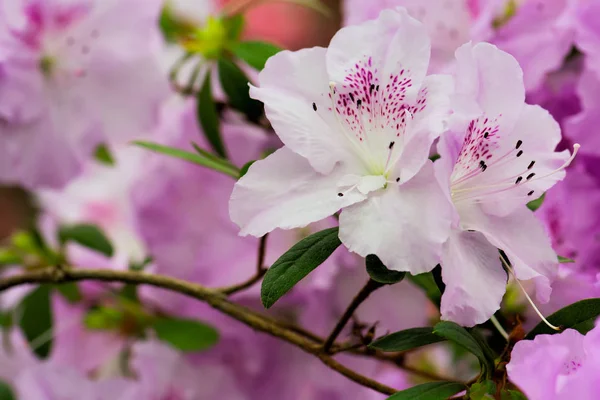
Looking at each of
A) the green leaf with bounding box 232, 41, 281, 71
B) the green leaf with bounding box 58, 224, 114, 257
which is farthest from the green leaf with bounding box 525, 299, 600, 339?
the green leaf with bounding box 58, 224, 114, 257

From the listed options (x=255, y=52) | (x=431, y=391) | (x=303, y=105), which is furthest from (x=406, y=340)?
(x=255, y=52)

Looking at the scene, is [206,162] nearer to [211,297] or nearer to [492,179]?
[211,297]

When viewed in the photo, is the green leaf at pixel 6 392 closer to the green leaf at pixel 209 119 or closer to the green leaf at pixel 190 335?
the green leaf at pixel 190 335

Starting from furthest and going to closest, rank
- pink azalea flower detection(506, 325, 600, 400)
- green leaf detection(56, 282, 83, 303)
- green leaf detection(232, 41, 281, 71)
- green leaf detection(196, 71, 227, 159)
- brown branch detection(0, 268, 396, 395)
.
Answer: green leaf detection(56, 282, 83, 303) → green leaf detection(196, 71, 227, 159) → green leaf detection(232, 41, 281, 71) → brown branch detection(0, 268, 396, 395) → pink azalea flower detection(506, 325, 600, 400)

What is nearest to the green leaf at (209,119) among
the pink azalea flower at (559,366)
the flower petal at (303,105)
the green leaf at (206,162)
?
the green leaf at (206,162)

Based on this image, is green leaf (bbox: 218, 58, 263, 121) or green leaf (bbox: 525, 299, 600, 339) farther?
green leaf (bbox: 218, 58, 263, 121)

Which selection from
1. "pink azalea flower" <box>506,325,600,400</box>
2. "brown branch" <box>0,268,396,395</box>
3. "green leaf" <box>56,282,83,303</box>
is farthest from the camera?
"green leaf" <box>56,282,83,303</box>

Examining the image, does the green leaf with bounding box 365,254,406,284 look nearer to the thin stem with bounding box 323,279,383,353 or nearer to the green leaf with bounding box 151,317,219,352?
the thin stem with bounding box 323,279,383,353

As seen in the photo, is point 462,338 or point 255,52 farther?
point 255,52
